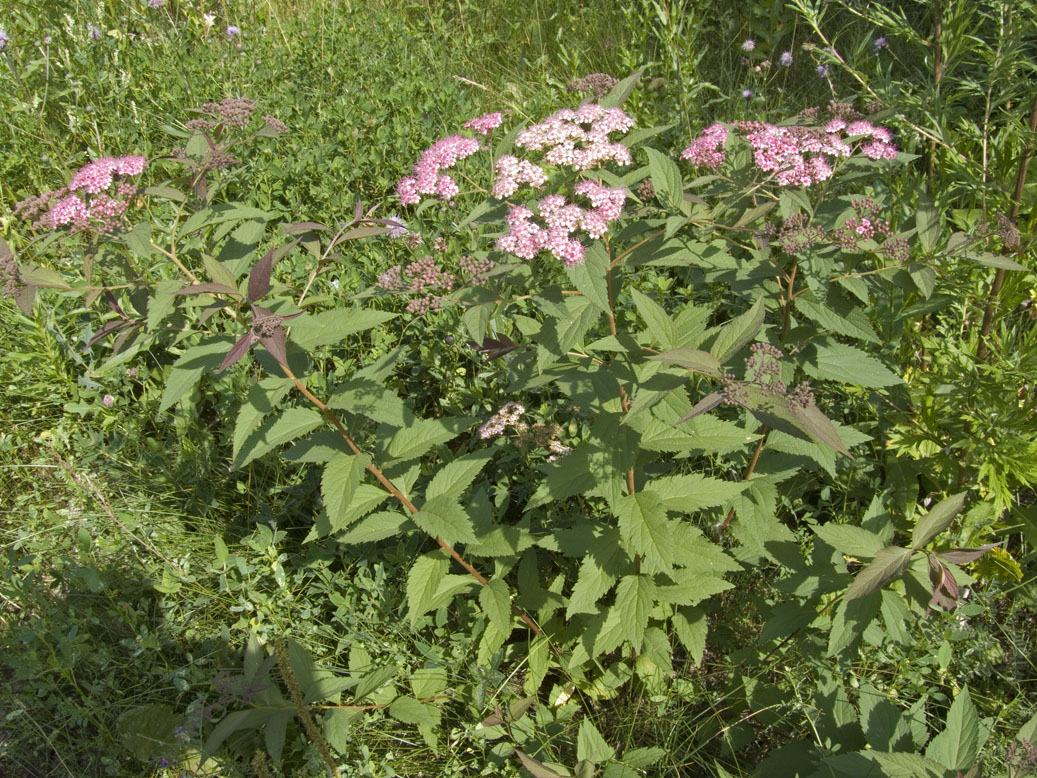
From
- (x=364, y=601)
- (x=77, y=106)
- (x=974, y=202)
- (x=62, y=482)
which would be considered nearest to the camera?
(x=364, y=601)

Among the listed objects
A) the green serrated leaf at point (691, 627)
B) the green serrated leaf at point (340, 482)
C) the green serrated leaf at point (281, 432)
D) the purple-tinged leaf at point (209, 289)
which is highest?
the purple-tinged leaf at point (209, 289)

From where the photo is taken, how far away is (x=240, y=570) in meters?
2.60

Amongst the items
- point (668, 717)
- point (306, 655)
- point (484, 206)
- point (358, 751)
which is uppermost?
point (484, 206)

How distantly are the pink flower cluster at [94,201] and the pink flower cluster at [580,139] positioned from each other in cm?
114

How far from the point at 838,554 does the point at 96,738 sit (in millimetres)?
2419

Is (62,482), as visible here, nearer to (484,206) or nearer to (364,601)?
(364,601)

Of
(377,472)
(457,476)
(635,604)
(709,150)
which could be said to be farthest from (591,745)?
(709,150)

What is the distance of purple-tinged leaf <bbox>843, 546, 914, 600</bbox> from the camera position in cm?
174

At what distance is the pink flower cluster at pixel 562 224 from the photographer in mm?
1782

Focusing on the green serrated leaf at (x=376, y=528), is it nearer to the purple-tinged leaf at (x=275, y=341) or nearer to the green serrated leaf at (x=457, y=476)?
the green serrated leaf at (x=457, y=476)

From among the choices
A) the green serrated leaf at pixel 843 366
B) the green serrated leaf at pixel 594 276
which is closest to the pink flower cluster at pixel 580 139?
the green serrated leaf at pixel 594 276

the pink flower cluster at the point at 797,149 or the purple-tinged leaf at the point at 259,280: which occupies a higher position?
the purple-tinged leaf at the point at 259,280

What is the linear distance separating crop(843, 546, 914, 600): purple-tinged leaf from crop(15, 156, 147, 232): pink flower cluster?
216cm

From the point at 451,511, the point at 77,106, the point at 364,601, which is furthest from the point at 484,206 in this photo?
the point at 77,106
